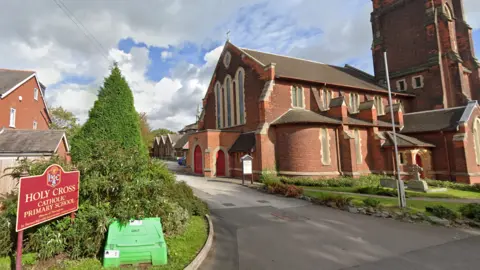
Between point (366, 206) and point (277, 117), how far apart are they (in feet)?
43.6

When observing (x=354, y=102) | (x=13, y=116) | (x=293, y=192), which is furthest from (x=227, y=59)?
(x=13, y=116)

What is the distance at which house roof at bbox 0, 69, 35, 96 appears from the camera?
71.3ft

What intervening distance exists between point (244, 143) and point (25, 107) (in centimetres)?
2250

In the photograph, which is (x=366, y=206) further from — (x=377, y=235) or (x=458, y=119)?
(x=458, y=119)

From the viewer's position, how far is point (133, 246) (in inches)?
211

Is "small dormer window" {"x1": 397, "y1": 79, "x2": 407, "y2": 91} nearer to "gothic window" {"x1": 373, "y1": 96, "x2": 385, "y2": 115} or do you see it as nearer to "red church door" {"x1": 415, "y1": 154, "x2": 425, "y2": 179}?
"gothic window" {"x1": 373, "y1": 96, "x2": 385, "y2": 115}

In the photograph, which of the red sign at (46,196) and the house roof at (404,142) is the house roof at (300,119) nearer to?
the house roof at (404,142)

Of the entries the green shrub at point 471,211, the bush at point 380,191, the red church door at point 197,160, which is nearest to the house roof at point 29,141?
the red church door at point 197,160

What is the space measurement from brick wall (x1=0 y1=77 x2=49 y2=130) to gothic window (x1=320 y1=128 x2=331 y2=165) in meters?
27.6

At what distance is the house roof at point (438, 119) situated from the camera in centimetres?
2218

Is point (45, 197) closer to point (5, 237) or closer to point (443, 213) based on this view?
point (5, 237)

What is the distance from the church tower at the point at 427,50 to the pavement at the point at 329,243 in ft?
93.4

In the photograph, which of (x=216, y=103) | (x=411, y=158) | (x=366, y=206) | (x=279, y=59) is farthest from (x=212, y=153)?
(x=411, y=158)

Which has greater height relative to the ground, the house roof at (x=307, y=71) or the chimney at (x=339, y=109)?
the house roof at (x=307, y=71)
